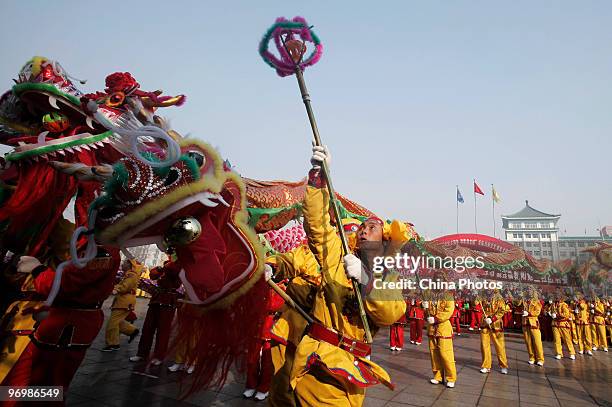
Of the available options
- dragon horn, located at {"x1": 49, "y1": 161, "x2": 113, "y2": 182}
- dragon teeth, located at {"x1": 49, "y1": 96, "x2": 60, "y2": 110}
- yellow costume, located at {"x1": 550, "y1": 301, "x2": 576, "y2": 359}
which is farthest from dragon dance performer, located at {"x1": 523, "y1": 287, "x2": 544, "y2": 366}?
dragon teeth, located at {"x1": 49, "y1": 96, "x2": 60, "y2": 110}

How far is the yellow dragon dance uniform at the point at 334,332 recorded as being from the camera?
2338 millimetres

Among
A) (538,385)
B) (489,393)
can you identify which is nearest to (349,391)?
(489,393)

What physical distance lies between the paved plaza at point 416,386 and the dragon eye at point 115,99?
3103 mm

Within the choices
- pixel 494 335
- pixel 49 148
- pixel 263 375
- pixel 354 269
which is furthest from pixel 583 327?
pixel 49 148

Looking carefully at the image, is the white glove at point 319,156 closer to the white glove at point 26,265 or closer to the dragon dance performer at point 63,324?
the dragon dance performer at point 63,324

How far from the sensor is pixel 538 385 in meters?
7.43

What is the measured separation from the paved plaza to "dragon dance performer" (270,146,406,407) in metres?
1.10

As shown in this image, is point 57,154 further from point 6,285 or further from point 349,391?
point 349,391

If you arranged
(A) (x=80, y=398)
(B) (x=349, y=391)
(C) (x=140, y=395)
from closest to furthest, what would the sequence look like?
(B) (x=349, y=391), (A) (x=80, y=398), (C) (x=140, y=395)

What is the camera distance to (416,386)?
6.94 metres

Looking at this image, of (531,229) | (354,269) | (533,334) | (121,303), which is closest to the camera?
(354,269)

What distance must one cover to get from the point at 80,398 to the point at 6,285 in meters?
1.88

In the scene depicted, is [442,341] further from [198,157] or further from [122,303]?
[122,303]

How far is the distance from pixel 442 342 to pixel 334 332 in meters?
5.77
